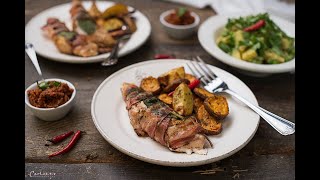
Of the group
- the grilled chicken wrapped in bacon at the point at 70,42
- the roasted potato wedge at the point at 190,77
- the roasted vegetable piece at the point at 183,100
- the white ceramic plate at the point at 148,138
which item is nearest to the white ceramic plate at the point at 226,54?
the white ceramic plate at the point at 148,138

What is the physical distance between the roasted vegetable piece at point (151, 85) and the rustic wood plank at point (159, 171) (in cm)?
46

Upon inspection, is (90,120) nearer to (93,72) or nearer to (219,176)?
(93,72)

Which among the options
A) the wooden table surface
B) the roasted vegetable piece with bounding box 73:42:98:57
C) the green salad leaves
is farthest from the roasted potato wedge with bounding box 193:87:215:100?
the roasted vegetable piece with bounding box 73:42:98:57

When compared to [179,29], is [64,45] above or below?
above

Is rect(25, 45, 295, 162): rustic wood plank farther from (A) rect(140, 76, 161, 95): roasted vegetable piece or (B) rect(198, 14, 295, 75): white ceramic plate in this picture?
(A) rect(140, 76, 161, 95): roasted vegetable piece

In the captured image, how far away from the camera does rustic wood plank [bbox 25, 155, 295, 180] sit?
5.67 ft

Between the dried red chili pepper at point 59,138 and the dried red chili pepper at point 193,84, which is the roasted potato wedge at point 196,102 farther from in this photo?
the dried red chili pepper at point 59,138

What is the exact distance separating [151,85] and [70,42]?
30.0 inches

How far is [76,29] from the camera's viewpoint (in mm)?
2762

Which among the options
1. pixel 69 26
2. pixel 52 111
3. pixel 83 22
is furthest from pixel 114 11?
pixel 52 111

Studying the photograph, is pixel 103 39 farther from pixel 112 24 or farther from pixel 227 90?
pixel 227 90

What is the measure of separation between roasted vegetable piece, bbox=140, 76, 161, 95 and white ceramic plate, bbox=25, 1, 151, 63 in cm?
45

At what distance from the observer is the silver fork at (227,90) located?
1.79 metres

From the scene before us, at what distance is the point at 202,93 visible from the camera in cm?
201
